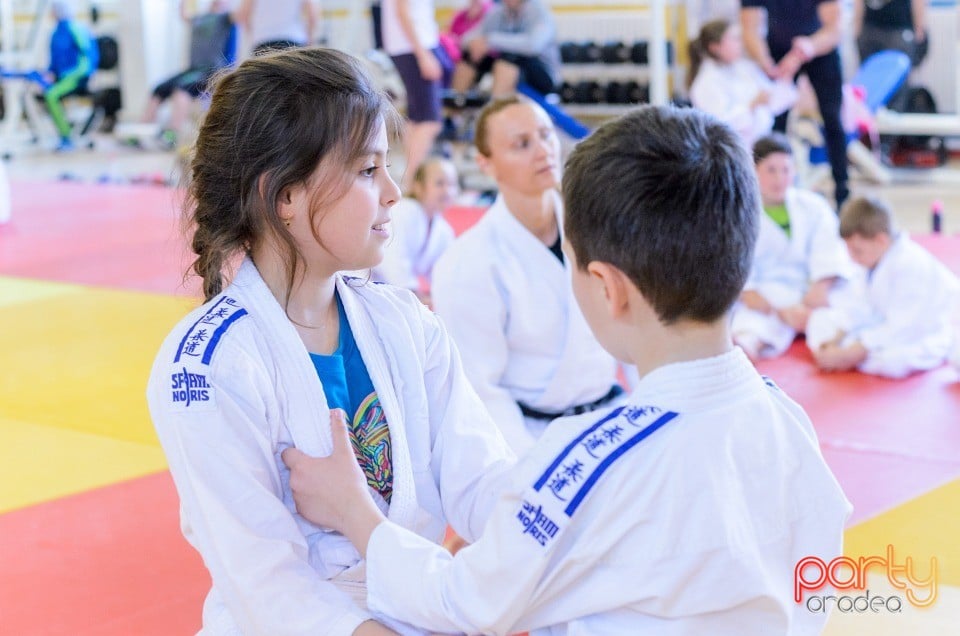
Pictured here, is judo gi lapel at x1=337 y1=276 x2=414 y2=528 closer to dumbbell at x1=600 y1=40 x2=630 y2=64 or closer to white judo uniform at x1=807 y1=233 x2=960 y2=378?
white judo uniform at x1=807 y1=233 x2=960 y2=378

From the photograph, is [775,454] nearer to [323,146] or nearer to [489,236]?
[323,146]

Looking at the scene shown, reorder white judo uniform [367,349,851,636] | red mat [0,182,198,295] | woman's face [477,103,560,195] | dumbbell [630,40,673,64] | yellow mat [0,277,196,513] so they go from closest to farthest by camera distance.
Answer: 1. white judo uniform [367,349,851,636]
2. woman's face [477,103,560,195]
3. yellow mat [0,277,196,513]
4. red mat [0,182,198,295]
5. dumbbell [630,40,673,64]

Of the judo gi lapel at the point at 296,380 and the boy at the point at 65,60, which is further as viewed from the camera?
the boy at the point at 65,60

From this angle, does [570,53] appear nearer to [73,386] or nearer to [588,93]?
[588,93]

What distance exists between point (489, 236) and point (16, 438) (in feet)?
6.61

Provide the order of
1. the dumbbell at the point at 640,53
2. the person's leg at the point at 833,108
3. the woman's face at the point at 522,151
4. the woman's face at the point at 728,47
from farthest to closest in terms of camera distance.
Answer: the dumbbell at the point at 640,53
the woman's face at the point at 728,47
the person's leg at the point at 833,108
the woman's face at the point at 522,151

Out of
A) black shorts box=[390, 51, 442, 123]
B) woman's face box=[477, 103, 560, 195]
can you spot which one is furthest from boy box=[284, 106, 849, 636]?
black shorts box=[390, 51, 442, 123]

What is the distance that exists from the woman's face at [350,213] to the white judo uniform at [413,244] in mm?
3995

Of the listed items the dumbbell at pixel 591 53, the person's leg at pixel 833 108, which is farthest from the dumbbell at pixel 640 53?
the person's leg at pixel 833 108

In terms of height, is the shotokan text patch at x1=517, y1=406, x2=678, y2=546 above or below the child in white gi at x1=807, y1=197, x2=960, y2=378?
above

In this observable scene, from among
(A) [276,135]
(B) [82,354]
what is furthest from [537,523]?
(B) [82,354]

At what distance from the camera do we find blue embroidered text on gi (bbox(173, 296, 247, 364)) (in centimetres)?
197

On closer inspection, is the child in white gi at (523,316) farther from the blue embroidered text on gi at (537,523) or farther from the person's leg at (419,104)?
the person's leg at (419,104)

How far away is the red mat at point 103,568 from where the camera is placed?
302 centimetres
